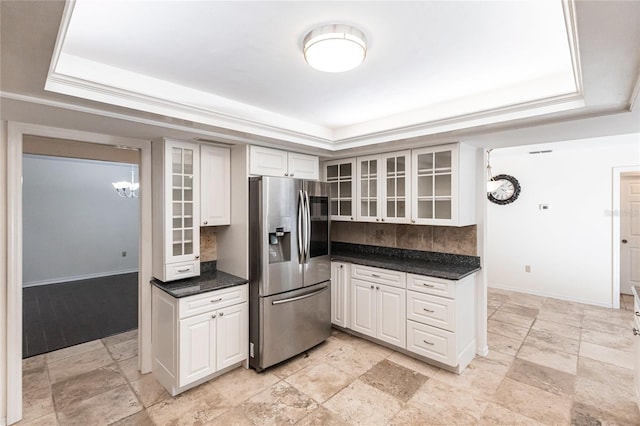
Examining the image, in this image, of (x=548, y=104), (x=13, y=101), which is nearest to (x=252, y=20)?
(x=13, y=101)

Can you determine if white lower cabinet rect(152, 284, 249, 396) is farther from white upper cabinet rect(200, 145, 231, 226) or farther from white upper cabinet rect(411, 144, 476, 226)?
white upper cabinet rect(411, 144, 476, 226)

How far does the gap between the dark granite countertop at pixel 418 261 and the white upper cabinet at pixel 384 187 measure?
49 centimetres

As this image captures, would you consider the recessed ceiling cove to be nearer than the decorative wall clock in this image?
Yes

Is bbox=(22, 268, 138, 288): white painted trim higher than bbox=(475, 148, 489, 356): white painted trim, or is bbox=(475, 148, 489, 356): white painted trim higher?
bbox=(475, 148, 489, 356): white painted trim

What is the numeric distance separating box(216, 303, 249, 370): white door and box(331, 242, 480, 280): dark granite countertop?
1.30 meters

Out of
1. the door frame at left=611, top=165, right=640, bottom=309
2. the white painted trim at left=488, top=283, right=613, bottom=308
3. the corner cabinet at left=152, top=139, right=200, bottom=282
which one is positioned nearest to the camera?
the corner cabinet at left=152, top=139, right=200, bottom=282

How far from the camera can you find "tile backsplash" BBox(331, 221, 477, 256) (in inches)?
134

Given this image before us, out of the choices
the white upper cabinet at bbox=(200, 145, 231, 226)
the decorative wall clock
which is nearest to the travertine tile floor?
the white upper cabinet at bbox=(200, 145, 231, 226)

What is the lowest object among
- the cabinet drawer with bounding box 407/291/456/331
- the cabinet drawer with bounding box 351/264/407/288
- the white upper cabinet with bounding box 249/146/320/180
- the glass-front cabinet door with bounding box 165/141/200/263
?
the cabinet drawer with bounding box 407/291/456/331

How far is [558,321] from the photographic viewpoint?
4.17 m

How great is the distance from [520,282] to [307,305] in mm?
4314

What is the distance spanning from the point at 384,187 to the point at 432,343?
5.50 ft

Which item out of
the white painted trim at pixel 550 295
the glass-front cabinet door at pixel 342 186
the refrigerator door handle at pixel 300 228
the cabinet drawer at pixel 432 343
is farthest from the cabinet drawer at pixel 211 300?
the white painted trim at pixel 550 295

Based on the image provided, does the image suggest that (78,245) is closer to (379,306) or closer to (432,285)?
(379,306)
